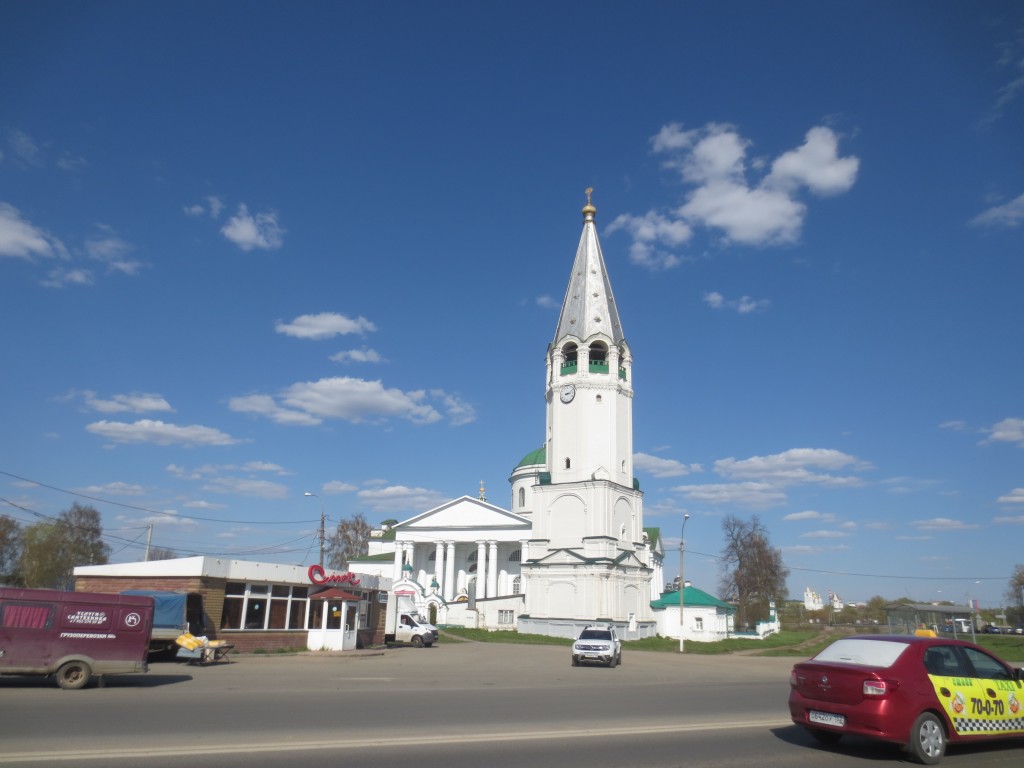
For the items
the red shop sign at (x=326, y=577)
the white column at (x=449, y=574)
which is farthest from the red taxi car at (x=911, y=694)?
the white column at (x=449, y=574)

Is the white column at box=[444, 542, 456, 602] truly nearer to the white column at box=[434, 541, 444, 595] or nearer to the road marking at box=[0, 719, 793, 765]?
the white column at box=[434, 541, 444, 595]

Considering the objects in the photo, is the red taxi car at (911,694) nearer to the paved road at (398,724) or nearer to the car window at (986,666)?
the car window at (986,666)

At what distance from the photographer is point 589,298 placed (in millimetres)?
60031

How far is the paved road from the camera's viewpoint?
866 centimetres

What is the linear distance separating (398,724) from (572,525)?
45.1 meters

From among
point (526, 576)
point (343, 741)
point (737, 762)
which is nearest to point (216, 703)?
point (343, 741)

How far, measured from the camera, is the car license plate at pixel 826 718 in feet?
30.0

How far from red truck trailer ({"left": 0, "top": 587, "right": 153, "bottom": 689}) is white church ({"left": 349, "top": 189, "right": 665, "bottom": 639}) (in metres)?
37.4

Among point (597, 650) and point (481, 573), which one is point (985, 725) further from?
point (481, 573)

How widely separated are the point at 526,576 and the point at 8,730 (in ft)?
155

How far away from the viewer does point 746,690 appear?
19.2m

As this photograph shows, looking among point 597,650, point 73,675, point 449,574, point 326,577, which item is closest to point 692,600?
point 449,574

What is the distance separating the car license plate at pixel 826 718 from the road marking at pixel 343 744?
7.46 feet

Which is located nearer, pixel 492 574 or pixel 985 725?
pixel 985 725
